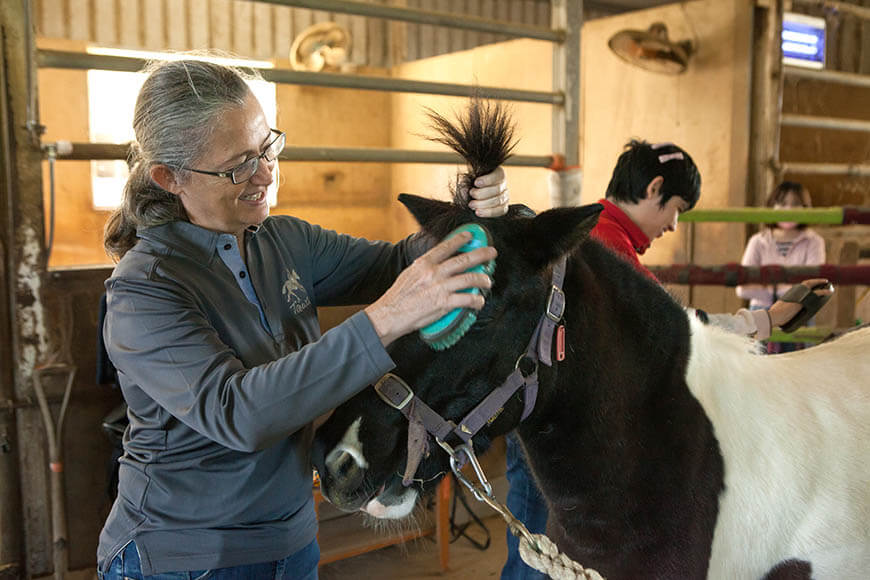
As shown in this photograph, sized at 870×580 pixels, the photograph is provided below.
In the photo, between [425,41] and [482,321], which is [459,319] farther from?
[425,41]

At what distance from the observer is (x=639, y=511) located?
1.34 meters

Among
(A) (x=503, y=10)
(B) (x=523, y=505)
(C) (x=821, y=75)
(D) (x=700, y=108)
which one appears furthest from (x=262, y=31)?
(B) (x=523, y=505)

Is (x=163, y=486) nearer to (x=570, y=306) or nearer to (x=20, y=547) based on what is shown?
(x=570, y=306)

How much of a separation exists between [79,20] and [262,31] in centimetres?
164

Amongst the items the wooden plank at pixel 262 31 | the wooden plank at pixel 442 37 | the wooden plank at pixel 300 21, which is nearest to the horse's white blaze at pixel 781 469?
the wooden plank at pixel 262 31

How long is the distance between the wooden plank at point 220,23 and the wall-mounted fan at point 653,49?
3.86 meters

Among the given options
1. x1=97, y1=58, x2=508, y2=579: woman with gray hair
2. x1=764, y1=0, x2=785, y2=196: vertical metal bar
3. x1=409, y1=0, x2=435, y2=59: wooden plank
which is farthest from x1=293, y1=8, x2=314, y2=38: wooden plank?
x1=97, y1=58, x2=508, y2=579: woman with gray hair

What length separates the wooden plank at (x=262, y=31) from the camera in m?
7.28

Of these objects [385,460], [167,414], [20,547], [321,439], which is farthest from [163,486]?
[20,547]

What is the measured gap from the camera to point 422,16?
9.77 ft

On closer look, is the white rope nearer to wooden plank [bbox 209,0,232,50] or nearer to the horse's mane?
the horse's mane

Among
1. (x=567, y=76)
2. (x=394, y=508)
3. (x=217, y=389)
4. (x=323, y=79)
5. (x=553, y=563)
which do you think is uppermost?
(x=567, y=76)

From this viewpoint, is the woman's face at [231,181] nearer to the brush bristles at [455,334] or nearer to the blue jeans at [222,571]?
the brush bristles at [455,334]

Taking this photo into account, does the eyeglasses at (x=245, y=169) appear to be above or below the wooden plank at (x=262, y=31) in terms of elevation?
below
